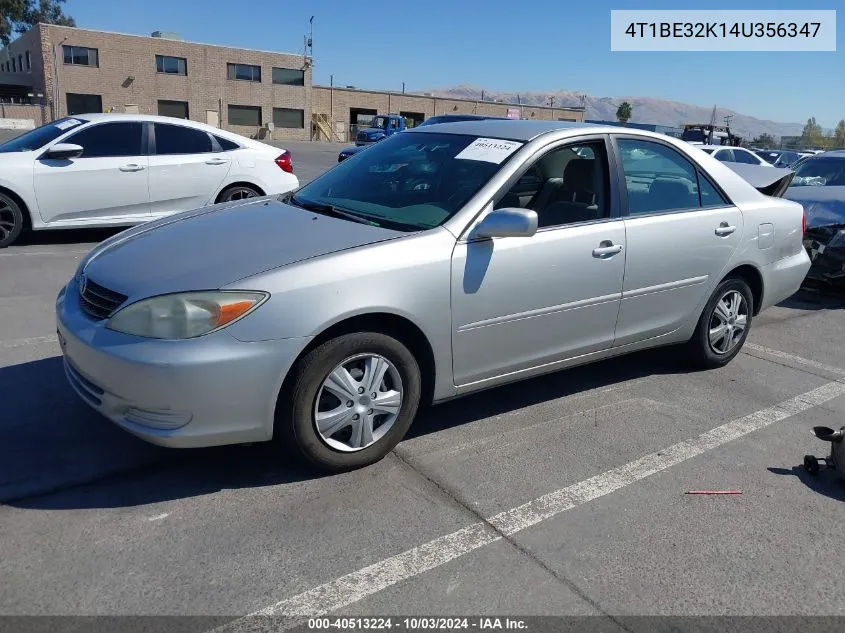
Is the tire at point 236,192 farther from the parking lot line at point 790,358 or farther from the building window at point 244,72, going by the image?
the building window at point 244,72

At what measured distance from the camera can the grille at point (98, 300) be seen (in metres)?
3.14

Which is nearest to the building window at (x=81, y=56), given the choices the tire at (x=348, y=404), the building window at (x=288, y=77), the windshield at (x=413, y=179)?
the building window at (x=288, y=77)

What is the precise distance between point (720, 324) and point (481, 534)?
2896 millimetres

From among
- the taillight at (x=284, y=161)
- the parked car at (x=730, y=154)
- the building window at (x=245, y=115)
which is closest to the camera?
the taillight at (x=284, y=161)

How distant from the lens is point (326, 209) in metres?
3.96

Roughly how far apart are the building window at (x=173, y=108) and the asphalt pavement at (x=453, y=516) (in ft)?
164

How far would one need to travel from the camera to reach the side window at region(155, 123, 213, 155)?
8.50 m

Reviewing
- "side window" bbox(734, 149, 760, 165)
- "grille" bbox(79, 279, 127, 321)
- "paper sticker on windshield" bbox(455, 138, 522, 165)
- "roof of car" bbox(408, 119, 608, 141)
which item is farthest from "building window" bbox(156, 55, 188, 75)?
"grille" bbox(79, 279, 127, 321)

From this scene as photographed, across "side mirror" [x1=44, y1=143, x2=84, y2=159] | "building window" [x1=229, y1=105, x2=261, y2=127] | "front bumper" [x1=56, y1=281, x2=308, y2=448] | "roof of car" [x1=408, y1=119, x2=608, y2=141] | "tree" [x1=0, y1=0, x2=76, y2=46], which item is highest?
"tree" [x1=0, y1=0, x2=76, y2=46]

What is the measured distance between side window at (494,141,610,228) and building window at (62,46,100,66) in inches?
1978

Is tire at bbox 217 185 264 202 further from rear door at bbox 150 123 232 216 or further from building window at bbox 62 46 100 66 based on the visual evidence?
building window at bbox 62 46 100 66

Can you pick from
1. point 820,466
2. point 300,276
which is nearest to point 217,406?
point 300,276

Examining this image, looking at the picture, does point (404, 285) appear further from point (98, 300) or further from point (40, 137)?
point (40, 137)

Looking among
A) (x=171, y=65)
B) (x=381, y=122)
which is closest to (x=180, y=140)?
(x=381, y=122)
